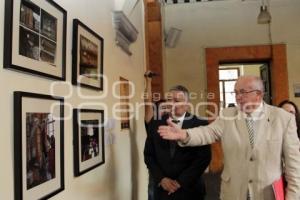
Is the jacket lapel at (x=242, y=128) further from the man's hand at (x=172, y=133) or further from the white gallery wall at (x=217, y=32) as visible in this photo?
the white gallery wall at (x=217, y=32)

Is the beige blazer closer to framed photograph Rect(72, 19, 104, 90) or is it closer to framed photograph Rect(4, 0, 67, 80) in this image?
framed photograph Rect(72, 19, 104, 90)

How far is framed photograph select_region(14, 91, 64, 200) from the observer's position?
1336mm

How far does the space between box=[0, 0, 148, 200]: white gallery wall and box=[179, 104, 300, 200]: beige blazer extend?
87cm

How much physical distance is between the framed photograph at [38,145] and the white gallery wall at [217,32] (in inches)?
189

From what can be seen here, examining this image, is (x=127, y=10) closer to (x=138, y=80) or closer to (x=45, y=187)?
(x=138, y=80)

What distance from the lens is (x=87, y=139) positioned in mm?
2111

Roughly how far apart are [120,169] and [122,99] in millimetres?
592

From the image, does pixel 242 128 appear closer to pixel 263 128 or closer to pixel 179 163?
pixel 263 128

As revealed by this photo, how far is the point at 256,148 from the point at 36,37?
1363 millimetres

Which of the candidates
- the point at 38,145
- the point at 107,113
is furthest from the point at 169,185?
the point at 38,145

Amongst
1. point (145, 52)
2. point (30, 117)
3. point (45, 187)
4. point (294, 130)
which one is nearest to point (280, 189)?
point (294, 130)

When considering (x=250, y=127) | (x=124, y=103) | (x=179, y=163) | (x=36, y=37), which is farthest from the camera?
(x=124, y=103)

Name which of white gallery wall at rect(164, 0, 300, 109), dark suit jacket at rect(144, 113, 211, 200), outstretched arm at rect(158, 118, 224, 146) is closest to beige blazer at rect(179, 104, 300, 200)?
outstretched arm at rect(158, 118, 224, 146)

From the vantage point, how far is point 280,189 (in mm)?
2039
